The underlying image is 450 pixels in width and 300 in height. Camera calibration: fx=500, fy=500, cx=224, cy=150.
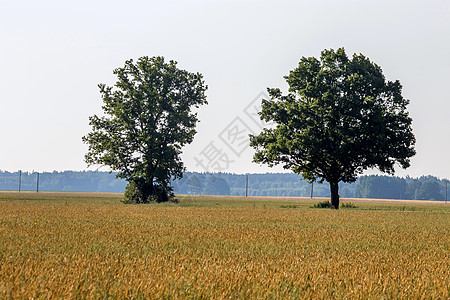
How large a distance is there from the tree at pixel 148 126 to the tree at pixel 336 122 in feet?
28.6

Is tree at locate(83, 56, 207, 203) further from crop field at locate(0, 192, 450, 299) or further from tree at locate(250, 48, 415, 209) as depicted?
crop field at locate(0, 192, 450, 299)

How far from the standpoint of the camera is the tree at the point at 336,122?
4159 centimetres

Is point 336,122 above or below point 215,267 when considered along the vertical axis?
above

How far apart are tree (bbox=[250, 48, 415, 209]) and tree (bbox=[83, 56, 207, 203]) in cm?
870

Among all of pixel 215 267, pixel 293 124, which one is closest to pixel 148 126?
pixel 293 124

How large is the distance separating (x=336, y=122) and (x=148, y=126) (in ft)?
58.8

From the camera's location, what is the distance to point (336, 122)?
139ft

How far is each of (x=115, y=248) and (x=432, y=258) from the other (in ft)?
20.9

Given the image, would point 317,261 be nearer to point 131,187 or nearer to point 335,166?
point 335,166

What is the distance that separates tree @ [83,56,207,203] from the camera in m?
49.1

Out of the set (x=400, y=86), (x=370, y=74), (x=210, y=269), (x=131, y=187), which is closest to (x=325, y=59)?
(x=370, y=74)

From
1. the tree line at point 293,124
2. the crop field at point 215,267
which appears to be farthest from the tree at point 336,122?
the crop field at point 215,267

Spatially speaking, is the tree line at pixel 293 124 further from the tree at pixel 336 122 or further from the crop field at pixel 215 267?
the crop field at pixel 215 267

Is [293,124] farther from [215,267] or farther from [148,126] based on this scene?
[215,267]
